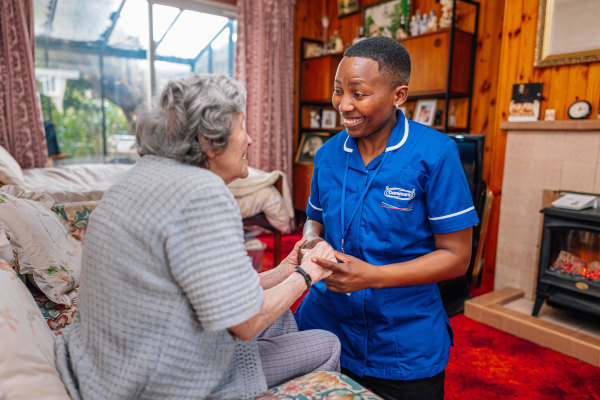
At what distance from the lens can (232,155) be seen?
0.97 meters

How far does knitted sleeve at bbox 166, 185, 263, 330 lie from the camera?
0.77 metres

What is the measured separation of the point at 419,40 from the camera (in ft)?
11.7

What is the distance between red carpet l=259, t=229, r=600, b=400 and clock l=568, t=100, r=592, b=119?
4.76 feet

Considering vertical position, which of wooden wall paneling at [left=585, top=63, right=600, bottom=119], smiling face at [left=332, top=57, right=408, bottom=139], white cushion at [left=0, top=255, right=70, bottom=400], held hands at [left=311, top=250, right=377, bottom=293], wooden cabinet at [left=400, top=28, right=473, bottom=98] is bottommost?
white cushion at [left=0, top=255, right=70, bottom=400]

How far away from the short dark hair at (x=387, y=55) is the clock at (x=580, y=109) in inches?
80.1

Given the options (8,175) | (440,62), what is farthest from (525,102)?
(8,175)

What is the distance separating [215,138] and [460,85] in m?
3.10

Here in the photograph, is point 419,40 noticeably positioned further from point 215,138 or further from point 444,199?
point 215,138

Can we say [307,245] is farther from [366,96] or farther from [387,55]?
[387,55]

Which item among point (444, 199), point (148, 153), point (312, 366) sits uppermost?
point (148, 153)

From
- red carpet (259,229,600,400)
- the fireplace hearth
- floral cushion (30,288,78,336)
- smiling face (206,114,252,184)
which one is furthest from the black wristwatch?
the fireplace hearth

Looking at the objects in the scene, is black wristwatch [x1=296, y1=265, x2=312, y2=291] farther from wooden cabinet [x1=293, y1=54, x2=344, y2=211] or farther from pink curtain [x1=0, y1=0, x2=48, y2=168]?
wooden cabinet [x1=293, y1=54, x2=344, y2=211]

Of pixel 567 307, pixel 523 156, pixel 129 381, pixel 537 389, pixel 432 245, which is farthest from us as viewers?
pixel 523 156

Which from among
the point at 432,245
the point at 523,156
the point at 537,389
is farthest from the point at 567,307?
the point at 432,245
